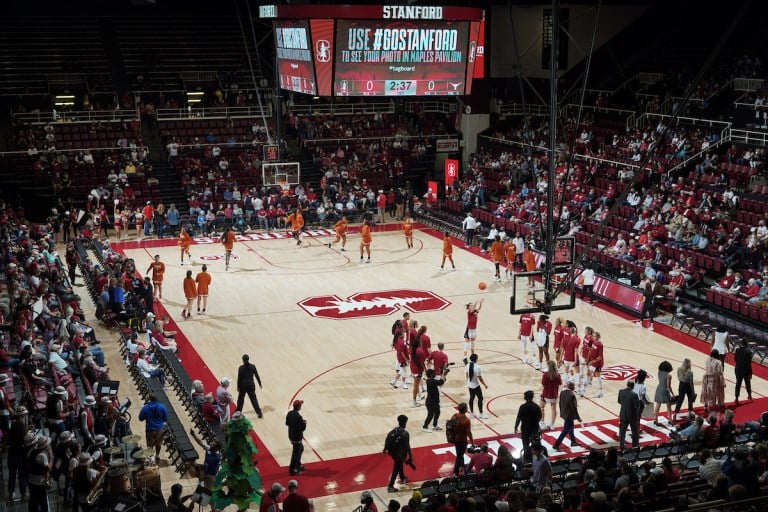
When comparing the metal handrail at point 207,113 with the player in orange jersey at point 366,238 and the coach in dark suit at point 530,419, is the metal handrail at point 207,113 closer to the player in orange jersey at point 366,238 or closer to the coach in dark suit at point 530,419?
the player in orange jersey at point 366,238

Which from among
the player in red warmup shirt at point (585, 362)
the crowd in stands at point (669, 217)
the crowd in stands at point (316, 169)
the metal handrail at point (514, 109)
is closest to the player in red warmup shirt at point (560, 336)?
the player in red warmup shirt at point (585, 362)

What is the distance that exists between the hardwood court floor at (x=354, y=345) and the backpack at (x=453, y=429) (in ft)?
3.28

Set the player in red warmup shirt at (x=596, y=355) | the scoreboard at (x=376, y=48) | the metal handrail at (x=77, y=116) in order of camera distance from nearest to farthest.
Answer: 1. the player in red warmup shirt at (x=596, y=355)
2. the scoreboard at (x=376, y=48)
3. the metal handrail at (x=77, y=116)

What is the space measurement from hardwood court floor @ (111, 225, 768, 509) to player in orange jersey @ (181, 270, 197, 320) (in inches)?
11.2

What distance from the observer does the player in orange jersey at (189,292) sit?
925 inches

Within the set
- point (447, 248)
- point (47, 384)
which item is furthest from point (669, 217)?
point (47, 384)

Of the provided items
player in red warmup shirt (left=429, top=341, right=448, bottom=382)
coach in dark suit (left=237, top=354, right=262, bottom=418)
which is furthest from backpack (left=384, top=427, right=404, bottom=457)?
coach in dark suit (left=237, top=354, right=262, bottom=418)

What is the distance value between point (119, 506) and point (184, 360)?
1037 cm

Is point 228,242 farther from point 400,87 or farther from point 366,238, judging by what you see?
point 400,87

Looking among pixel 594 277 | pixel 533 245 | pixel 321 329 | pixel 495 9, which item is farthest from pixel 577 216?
pixel 495 9

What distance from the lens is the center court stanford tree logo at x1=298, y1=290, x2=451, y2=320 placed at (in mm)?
24641

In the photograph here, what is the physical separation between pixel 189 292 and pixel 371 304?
4910mm

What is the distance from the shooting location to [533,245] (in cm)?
2997

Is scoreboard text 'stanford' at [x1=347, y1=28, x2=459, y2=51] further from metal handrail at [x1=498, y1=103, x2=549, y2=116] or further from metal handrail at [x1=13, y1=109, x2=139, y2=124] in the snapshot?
metal handrail at [x1=13, y1=109, x2=139, y2=124]
